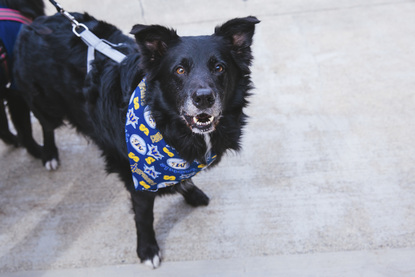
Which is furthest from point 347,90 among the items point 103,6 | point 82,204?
point 103,6

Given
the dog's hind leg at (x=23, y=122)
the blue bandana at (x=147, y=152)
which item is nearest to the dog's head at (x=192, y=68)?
the blue bandana at (x=147, y=152)

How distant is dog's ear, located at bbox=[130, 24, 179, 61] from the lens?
2240mm

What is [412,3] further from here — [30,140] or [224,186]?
[30,140]

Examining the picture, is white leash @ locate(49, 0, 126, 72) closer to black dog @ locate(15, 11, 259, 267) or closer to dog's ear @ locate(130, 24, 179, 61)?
black dog @ locate(15, 11, 259, 267)

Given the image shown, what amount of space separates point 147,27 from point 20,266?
6.28 ft

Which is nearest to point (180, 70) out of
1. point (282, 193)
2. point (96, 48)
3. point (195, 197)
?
point (96, 48)

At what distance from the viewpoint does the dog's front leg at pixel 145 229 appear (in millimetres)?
2680

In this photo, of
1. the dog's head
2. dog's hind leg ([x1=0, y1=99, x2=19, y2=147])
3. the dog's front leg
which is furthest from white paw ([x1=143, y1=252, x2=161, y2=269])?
dog's hind leg ([x1=0, y1=99, x2=19, y2=147])

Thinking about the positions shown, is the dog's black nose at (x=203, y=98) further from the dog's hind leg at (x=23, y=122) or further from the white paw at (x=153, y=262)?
the dog's hind leg at (x=23, y=122)

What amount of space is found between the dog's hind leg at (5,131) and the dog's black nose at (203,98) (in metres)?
2.13

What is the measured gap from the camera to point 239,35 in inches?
95.3

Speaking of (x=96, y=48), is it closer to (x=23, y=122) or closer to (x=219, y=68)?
(x=219, y=68)

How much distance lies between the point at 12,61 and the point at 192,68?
1.67 metres

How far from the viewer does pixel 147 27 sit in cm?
219
